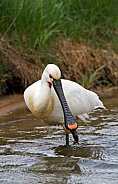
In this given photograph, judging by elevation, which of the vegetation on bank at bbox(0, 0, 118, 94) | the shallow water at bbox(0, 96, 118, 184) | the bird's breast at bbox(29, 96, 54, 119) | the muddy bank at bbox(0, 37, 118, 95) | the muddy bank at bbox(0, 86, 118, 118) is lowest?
the shallow water at bbox(0, 96, 118, 184)

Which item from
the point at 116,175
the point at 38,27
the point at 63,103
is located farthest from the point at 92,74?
the point at 116,175

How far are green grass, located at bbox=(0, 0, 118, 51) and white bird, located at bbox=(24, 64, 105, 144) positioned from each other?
102 inches

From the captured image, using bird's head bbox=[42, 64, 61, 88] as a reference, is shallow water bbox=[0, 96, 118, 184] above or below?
below

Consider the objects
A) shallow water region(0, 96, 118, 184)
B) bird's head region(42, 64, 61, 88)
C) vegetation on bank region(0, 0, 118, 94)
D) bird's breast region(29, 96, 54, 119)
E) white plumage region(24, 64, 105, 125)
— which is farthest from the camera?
vegetation on bank region(0, 0, 118, 94)

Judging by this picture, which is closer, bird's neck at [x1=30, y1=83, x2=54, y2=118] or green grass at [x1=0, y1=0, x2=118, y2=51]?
bird's neck at [x1=30, y1=83, x2=54, y2=118]

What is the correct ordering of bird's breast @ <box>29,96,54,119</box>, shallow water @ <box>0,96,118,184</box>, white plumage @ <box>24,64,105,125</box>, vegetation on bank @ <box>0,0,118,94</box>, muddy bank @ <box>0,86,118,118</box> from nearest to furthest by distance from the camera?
shallow water @ <box>0,96,118,184</box>, white plumage @ <box>24,64,105,125</box>, bird's breast @ <box>29,96,54,119</box>, muddy bank @ <box>0,86,118,118</box>, vegetation on bank @ <box>0,0,118,94</box>

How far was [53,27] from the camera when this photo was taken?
11266 mm

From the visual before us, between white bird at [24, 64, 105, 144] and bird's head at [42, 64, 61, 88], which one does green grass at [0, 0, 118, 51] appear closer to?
white bird at [24, 64, 105, 144]

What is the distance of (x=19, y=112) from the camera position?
10016 mm

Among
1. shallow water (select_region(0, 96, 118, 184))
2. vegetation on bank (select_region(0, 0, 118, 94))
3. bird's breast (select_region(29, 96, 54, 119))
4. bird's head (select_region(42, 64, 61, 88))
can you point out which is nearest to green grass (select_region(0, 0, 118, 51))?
vegetation on bank (select_region(0, 0, 118, 94))

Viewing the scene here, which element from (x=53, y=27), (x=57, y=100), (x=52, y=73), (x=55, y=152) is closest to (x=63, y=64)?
(x=53, y=27)

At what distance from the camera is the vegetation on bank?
35.0ft

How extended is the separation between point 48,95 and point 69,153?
70 centimetres

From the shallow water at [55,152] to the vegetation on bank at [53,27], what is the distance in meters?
1.31
